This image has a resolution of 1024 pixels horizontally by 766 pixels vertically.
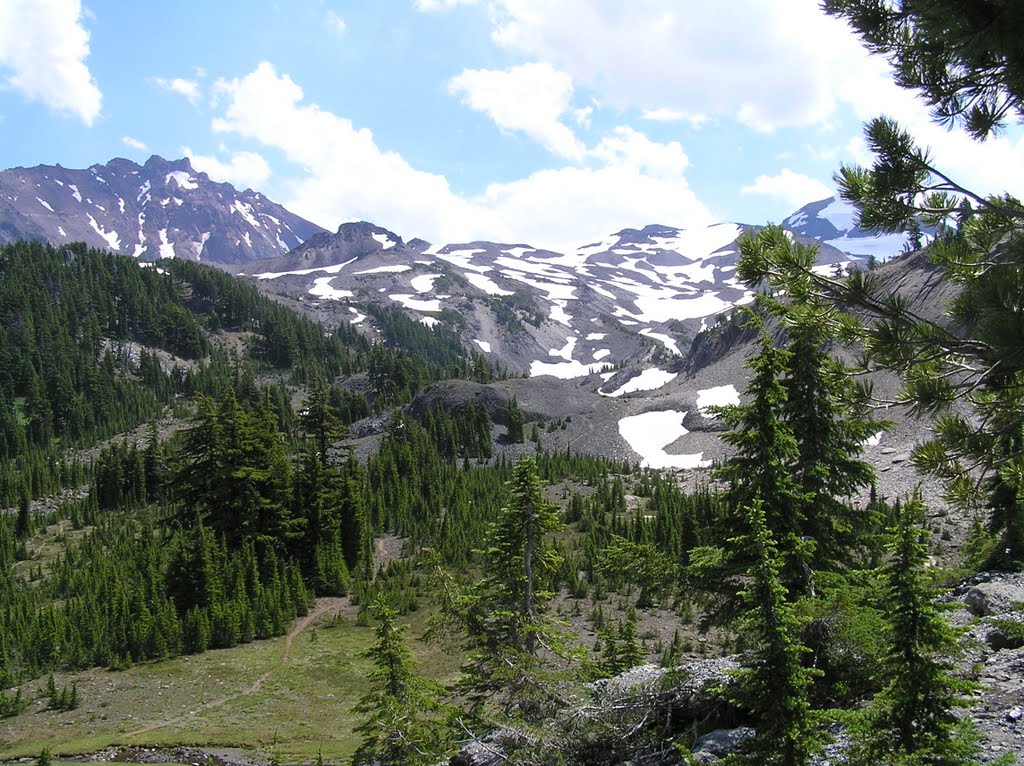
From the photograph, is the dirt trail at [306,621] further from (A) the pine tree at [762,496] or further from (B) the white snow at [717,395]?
(B) the white snow at [717,395]

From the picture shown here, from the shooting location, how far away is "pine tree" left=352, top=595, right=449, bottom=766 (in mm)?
12659

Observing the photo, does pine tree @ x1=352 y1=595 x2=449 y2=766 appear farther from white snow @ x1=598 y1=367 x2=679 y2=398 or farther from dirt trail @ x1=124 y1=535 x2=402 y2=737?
white snow @ x1=598 y1=367 x2=679 y2=398

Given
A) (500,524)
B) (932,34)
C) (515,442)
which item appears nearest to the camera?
(932,34)

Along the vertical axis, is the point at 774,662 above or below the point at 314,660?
above

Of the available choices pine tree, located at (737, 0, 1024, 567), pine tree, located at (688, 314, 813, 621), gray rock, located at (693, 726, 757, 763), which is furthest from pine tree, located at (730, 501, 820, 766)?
pine tree, located at (688, 314, 813, 621)

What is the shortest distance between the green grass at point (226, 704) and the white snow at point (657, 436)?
49247mm

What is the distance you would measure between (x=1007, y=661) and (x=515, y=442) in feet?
251

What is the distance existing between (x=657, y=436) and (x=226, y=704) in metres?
66.5

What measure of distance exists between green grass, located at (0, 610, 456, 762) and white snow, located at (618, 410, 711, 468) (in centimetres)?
4925

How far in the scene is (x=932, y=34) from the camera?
17.1ft

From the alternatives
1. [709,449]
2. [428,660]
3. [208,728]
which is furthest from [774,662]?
[709,449]

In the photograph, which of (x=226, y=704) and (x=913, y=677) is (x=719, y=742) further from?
(x=226, y=704)

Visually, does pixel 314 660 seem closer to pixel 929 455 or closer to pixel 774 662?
pixel 774 662

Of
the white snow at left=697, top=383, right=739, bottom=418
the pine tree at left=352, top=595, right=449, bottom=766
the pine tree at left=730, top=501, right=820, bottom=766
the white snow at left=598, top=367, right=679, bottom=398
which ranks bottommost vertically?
the pine tree at left=352, top=595, right=449, bottom=766
